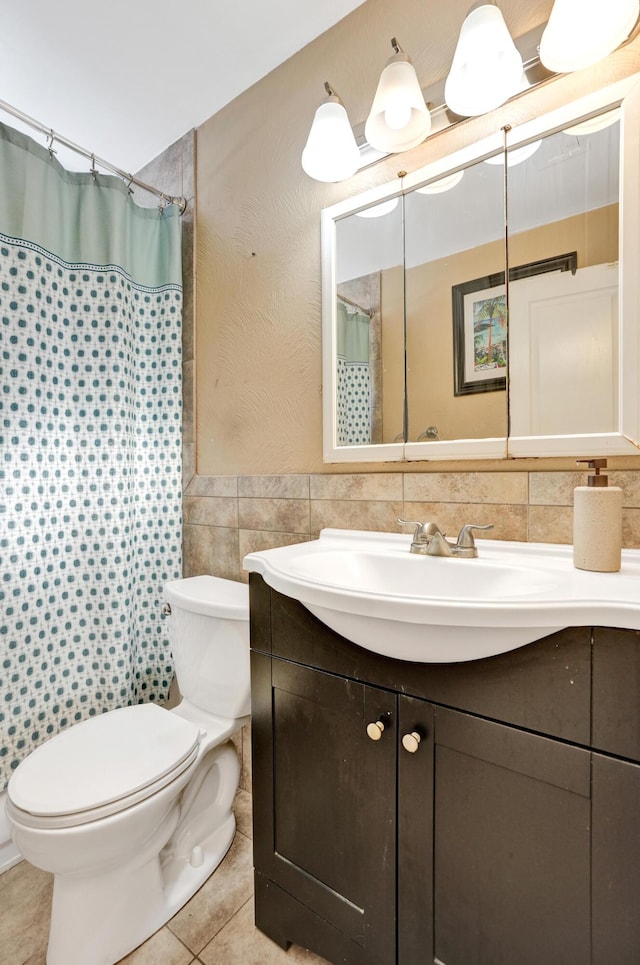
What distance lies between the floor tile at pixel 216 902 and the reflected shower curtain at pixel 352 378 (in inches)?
49.0

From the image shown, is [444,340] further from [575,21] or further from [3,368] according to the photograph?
[3,368]

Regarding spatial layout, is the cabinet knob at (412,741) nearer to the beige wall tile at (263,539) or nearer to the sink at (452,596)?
the sink at (452,596)

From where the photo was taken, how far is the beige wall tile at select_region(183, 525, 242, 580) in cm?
156

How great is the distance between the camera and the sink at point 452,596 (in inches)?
24.1

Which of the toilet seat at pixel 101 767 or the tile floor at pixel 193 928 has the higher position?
the toilet seat at pixel 101 767

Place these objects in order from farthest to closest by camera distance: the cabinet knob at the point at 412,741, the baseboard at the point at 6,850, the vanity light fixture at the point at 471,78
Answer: the baseboard at the point at 6,850, the vanity light fixture at the point at 471,78, the cabinet knob at the point at 412,741

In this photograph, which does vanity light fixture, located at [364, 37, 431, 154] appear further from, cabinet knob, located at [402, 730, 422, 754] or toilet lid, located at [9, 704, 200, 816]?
toilet lid, located at [9, 704, 200, 816]

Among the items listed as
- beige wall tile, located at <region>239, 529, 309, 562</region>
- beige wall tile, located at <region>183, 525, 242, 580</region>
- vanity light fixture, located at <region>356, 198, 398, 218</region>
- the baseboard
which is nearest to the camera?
vanity light fixture, located at <region>356, 198, 398, 218</region>

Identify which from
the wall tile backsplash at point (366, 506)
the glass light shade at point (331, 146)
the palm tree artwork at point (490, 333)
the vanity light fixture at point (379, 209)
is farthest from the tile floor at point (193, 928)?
the glass light shade at point (331, 146)

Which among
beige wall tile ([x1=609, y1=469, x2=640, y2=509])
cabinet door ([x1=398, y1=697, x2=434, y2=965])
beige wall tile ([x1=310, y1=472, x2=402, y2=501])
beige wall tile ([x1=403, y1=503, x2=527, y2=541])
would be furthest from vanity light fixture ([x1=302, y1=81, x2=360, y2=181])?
cabinet door ([x1=398, y1=697, x2=434, y2=965])

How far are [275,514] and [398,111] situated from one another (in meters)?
1.11

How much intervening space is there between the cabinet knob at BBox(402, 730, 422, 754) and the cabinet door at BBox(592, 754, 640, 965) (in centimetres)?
25

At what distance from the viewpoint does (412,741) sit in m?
0.75

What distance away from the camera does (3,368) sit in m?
1.30
